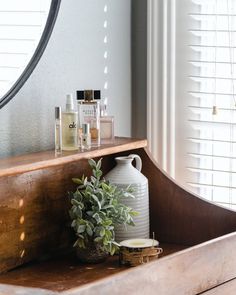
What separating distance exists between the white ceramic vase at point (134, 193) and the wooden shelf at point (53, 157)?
1.9 inches

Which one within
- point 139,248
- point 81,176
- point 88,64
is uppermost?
point 88,64

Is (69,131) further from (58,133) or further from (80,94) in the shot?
(80,94)

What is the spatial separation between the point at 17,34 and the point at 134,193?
0.57 meters

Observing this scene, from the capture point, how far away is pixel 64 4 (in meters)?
2.32

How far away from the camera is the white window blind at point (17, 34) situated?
2039mm

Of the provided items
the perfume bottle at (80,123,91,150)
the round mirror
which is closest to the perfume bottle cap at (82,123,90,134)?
the perfume bottle at (80,123,91,150)

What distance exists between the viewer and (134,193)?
7.36 feet

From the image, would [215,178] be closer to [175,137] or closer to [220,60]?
[175,137]

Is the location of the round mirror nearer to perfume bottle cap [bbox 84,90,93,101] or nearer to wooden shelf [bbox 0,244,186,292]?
perfume bottle cap [bbox 84,90,93,101]

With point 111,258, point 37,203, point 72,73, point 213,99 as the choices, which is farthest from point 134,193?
point 213,99

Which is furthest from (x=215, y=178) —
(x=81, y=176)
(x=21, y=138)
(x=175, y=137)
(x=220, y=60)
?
(x=21, y=138)

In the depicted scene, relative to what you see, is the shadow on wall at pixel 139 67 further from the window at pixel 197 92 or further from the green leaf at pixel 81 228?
the green leaf at pixel 81 228

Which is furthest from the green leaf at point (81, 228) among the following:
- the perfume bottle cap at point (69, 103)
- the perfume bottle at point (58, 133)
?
the perfume bottle cap at point (69, 103)

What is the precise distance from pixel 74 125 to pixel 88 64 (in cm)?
35
